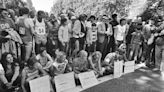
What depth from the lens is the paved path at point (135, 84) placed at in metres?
3.17

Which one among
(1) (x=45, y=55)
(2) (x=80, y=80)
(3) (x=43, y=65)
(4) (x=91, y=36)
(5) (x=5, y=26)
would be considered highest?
(5) (x=5, y=26)

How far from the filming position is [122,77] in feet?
12.3

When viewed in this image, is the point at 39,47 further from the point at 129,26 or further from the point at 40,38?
the point at 129,26

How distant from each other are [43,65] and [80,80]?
81cm

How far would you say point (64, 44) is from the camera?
3.80 meters

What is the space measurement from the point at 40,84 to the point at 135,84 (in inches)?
80.0

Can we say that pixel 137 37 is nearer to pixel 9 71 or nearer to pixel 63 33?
pixel 63 33

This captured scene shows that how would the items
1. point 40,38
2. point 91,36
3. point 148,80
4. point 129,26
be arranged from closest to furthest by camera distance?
point 40,38
point 148,80
point 91,36
point 129,26

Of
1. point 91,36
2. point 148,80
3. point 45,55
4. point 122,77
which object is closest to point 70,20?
point 91,36

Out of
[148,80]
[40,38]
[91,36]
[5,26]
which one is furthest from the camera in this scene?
[91,36]

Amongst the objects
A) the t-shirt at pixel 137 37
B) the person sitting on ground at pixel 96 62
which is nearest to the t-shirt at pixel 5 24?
the person sitting on ground at pixel 96 62

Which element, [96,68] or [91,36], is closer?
[96,68]

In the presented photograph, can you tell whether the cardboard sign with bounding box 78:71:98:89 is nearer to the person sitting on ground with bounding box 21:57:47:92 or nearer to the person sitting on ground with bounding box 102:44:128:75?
the person sitting on ground with bounding box 102:44:128:75

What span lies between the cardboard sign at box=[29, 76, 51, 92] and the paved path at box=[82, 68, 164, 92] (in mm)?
804
